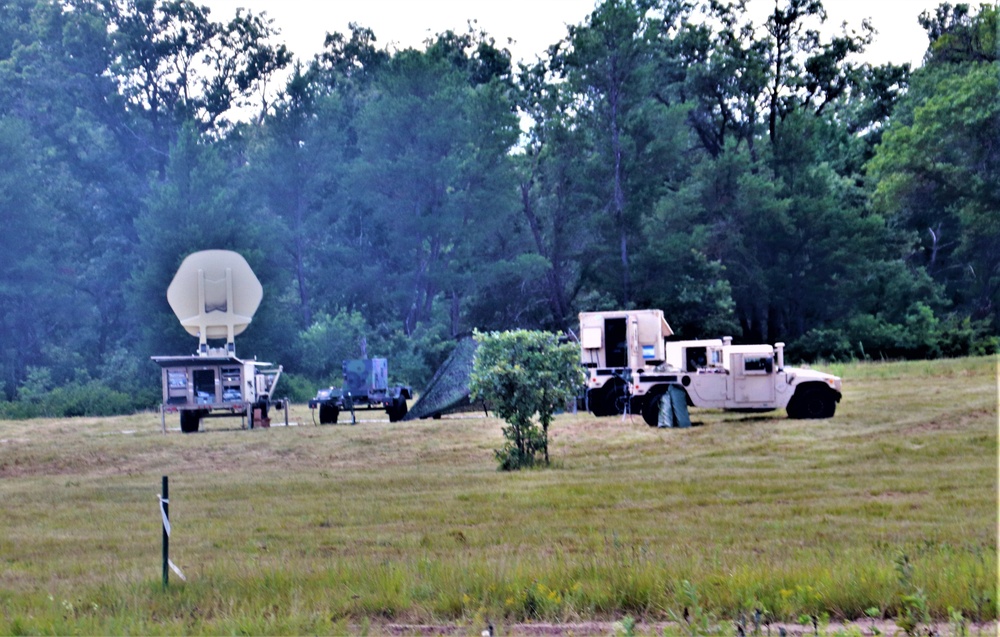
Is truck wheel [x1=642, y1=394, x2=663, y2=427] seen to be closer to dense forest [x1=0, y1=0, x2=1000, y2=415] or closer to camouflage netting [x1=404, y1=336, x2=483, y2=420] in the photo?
camouflage netting [x1=404, y1=336, x2=483, y2=420]

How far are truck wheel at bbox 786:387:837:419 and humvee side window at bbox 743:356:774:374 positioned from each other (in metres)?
0.68

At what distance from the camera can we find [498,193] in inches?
1841

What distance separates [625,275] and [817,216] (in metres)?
7.60

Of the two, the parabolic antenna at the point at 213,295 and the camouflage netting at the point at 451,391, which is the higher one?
the parabolic antenna at the point at 213,295

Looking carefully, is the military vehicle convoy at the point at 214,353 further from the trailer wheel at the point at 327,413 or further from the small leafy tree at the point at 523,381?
the small leafy tree at the point at 523,381

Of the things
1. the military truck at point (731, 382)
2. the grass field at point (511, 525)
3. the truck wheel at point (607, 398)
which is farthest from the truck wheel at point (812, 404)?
the truck wheel at point (607, 398)

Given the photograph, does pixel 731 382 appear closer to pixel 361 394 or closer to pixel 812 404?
pixel 812 404

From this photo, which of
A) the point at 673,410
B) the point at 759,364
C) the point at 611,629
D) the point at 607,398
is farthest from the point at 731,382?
the point at 611,629

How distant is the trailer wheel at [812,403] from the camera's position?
2156cm

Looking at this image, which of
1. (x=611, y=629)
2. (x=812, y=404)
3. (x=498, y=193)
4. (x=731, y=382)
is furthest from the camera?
(x=498, y=193)

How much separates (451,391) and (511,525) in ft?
52.6

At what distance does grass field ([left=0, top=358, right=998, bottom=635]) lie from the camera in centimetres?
709

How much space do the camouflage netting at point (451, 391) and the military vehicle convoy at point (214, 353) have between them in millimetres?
3472

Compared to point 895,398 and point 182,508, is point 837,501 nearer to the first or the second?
point 182,508
